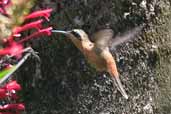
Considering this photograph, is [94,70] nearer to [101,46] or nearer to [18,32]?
[101,46]

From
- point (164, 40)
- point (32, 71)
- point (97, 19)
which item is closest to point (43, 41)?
point (32, 71)

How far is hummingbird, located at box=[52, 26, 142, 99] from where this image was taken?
7.01 feet

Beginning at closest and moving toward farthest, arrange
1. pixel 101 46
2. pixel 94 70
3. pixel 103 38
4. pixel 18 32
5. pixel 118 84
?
pixel 18 32
pixel 103 38
pixel 101 46
pixel 118 84
pixel 94 70

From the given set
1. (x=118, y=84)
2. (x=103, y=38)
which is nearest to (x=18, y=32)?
(x=103, y=38)

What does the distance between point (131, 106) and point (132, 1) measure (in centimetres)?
63

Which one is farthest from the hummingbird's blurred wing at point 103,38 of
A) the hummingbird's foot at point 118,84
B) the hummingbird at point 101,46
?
the hummingbird's foot at point 118,84

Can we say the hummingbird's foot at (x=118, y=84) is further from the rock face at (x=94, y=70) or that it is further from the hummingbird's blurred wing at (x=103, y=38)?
the hummingbird's blurred wing at (x=103, y=38)

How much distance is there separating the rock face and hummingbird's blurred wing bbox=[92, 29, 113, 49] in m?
0.32

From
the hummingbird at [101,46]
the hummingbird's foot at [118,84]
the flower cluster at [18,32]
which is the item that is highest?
the flower cluster at [18,32]

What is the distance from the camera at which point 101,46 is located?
7.29 ft

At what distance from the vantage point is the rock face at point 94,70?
8.35 ft

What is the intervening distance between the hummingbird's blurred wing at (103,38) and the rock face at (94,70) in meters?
0.32

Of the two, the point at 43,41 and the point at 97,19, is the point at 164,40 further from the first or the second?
the point at 43,41

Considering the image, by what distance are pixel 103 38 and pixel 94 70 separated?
506mm
